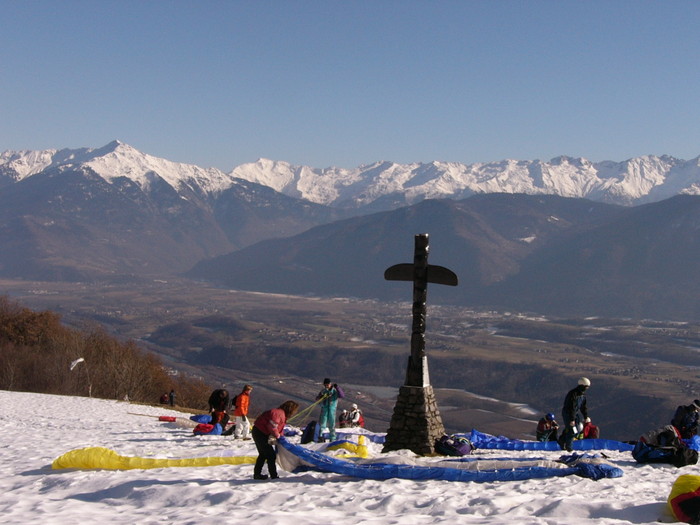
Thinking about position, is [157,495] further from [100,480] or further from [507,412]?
[507,412]

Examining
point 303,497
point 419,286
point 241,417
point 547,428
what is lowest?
point 547,428

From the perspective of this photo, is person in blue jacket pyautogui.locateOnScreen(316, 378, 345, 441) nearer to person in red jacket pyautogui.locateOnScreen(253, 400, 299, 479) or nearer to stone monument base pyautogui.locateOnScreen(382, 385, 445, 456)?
stone monument base pyautogui.locateOnScreen(382, 385, 445, 456)

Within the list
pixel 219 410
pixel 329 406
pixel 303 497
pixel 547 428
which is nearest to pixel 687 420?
pixel 547 428

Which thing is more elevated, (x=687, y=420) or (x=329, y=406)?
(x=687, y=420)

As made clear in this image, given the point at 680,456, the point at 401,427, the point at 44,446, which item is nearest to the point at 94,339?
the point at 44,446

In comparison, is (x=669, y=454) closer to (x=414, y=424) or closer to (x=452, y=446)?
(x=452, y=446)

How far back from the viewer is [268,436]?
55.3 ft

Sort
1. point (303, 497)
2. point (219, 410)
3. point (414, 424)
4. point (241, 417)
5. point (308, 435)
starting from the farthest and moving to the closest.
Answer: point (219, 410) < point (241, 417) < point (308, 435) < point (414, 424) < point (303, 497)

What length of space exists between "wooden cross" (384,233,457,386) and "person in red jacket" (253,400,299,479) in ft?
21.2

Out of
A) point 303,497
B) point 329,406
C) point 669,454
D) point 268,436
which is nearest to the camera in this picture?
point 303,497

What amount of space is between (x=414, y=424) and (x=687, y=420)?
7408 mm

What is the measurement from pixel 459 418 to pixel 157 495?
13052cm

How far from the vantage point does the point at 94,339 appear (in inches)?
3054

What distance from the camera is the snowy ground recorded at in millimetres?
13938
